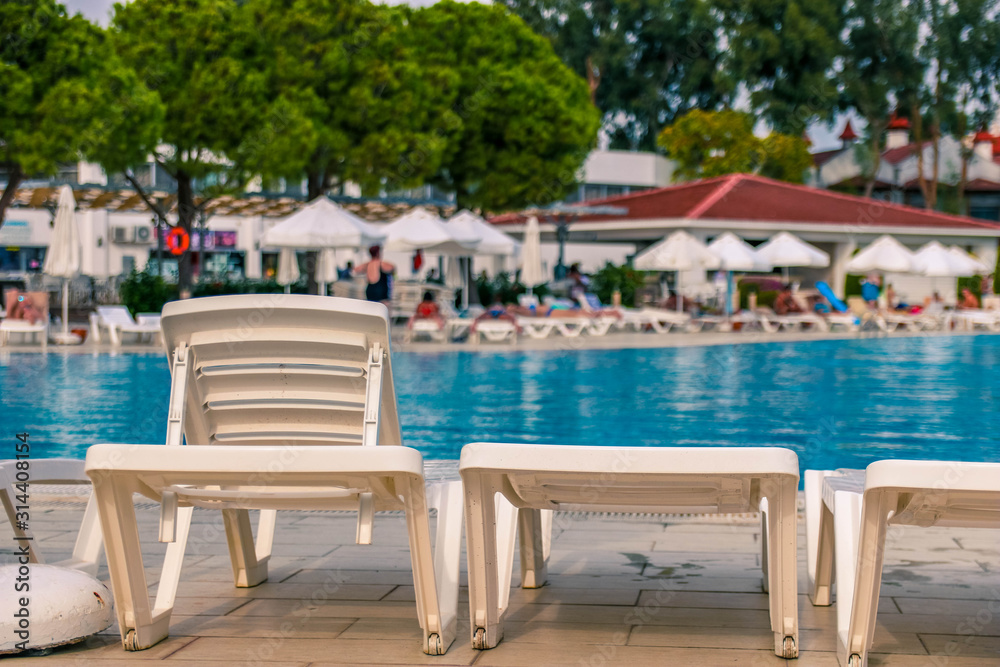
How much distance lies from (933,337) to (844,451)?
577 inches

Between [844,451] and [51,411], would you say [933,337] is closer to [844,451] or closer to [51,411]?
[844,451]

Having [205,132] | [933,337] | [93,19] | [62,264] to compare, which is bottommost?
[933,337]

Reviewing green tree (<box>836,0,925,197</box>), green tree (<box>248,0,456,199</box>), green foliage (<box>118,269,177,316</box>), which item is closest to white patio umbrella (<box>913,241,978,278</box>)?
green tree (<box>248,0,456,199</box>)

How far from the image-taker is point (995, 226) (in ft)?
126

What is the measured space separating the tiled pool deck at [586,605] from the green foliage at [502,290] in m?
23.6

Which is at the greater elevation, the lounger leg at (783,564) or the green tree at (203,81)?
the green tree at (203,81)

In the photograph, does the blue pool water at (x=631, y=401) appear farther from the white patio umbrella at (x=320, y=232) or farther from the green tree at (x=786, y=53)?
the green tree at (x=786, y=53)

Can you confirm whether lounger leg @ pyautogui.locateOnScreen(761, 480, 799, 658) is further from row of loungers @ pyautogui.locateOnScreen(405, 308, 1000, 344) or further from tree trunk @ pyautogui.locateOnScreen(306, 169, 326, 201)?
tree trunk @ pyautogui.locateOnScreen(306, 169, 326, 201)

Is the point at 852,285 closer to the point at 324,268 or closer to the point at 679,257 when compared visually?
the point at 679,257

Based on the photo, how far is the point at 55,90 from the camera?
20.6 m

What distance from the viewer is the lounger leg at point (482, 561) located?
2791 millimetres

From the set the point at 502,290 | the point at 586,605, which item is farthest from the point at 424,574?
the point at 502,290

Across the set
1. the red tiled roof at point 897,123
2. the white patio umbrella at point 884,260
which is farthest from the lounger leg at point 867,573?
the red tiled roof at point 897,123

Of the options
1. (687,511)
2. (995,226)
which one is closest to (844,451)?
(687,511)
